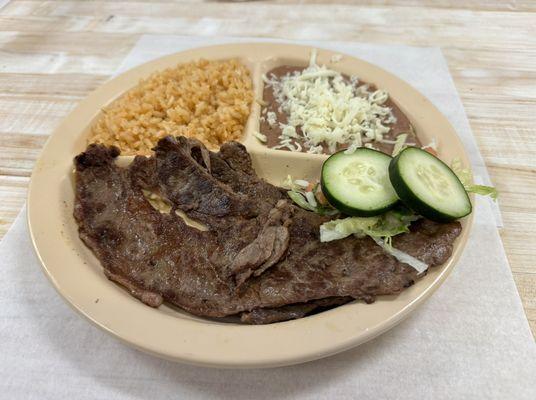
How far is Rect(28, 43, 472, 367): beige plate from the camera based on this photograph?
1347 mm

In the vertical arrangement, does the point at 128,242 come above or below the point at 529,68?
above

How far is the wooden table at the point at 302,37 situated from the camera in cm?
243

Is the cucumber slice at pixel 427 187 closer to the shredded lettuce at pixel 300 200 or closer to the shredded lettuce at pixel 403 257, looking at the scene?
the shredded lettuce at pixel 403 257

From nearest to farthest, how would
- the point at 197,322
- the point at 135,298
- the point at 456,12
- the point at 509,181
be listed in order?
the point at 197,322, the point at 135,298, the point at 509,181, the point at 456,12

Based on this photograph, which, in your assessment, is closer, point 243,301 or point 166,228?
point 243,301

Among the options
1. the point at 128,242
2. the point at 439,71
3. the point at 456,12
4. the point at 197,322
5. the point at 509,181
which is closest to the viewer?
the point at 197,322

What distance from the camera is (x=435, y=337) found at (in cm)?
172

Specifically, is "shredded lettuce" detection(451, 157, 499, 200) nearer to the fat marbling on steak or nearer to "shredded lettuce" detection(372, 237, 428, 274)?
the fat marbling on steak

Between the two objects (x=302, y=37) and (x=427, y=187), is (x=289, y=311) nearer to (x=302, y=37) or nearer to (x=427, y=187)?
(x=427, y=187)

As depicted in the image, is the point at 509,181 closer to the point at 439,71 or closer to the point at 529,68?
the point at 439,71

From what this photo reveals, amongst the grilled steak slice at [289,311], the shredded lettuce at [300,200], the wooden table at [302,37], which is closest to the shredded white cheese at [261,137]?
the shredded lettuce at [300,200]

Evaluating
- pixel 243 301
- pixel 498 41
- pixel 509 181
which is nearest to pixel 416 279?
pixel 243 301

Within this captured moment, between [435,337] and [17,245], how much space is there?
1915mm

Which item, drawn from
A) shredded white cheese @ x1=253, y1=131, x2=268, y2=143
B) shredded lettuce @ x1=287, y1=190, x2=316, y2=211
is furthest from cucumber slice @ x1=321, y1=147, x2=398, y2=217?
shredded white cheese @ x1=253, y1=131, x2=268, y2=143
